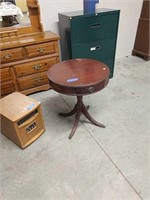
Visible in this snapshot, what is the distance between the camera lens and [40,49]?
2.01 meters

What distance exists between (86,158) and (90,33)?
1467mm

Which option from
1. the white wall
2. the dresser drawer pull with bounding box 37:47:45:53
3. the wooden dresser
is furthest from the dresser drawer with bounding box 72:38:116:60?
the white wall

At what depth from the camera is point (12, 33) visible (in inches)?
79.8

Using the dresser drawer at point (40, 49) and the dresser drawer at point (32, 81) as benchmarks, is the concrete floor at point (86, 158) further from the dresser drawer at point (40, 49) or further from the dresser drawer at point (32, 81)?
the dresser drawer at point (40, 49)

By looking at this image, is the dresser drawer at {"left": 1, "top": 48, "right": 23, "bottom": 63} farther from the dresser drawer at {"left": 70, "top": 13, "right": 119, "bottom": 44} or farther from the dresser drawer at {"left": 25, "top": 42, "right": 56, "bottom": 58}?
the dresser drawer at {"left": 70, "top": 13, "right": 119, "bottom": 44}

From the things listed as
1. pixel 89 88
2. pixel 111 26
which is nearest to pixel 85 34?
pixel 111 26

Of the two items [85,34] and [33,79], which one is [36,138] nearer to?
[33,79]

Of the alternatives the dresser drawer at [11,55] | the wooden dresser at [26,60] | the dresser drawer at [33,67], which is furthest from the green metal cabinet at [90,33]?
the dresser drawer at [11,55]

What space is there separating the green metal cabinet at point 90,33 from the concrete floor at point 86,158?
67 centimetres

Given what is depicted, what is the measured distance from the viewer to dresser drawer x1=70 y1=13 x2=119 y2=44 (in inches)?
77.1

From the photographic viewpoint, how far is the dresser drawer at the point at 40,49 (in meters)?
1.97

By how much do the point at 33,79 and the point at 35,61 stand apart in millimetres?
235

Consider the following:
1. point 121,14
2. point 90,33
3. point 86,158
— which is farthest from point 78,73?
point 121,14

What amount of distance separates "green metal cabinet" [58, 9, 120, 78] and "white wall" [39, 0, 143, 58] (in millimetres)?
270
